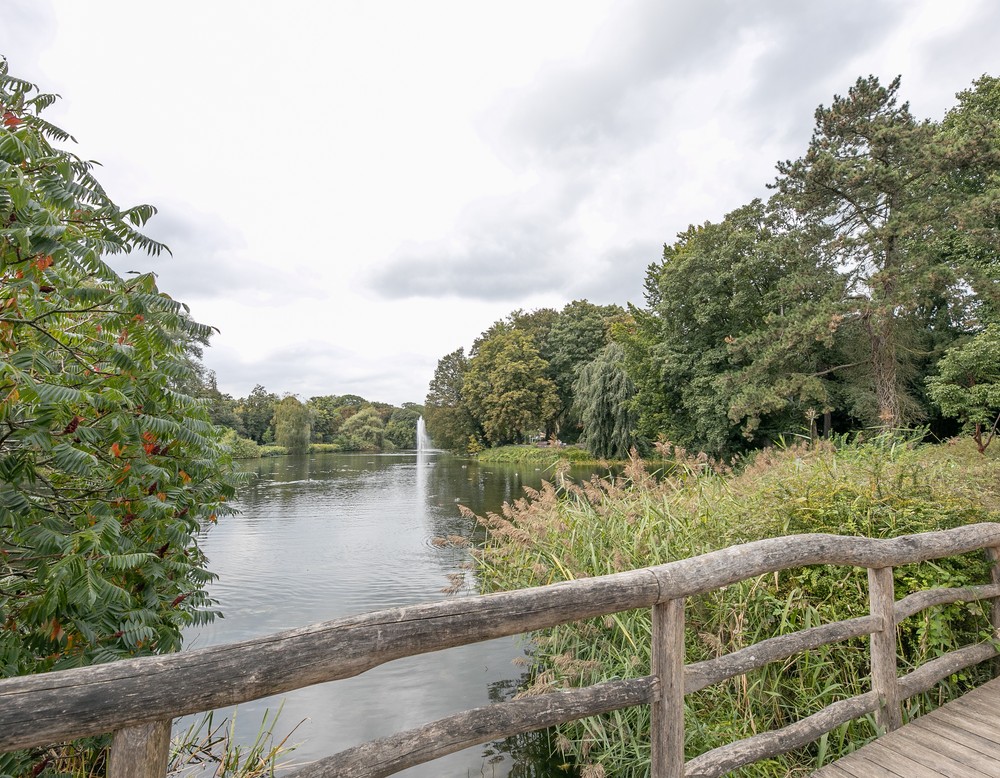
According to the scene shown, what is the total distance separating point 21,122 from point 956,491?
5649 mm

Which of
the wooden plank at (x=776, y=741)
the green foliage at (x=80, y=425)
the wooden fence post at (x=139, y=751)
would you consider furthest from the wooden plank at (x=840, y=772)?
the green foliage at (x=80, y=425)

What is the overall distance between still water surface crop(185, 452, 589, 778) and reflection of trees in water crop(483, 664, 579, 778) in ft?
0.08

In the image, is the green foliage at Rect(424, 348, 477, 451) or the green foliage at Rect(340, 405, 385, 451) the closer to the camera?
the green foliage at Rect(424, 348, 477, 451)

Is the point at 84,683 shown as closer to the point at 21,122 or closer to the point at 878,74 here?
the point at 21,122

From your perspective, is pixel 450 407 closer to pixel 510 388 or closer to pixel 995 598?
pixel 510 388

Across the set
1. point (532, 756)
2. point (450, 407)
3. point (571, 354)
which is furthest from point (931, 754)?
point (450, 407)

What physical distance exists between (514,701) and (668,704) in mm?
593

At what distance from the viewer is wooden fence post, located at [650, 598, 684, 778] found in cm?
185

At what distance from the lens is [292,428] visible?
5066cm

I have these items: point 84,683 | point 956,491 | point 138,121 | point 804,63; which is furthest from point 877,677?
point 804,63

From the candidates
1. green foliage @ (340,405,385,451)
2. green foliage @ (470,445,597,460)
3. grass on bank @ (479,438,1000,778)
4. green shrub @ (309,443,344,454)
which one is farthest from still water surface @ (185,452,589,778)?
green foliage @ (340,405,385,451)

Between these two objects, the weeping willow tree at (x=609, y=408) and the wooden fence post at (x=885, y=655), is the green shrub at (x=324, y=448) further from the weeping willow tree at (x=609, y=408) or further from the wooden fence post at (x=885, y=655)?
the wooden fence post at (x=885, y=655)

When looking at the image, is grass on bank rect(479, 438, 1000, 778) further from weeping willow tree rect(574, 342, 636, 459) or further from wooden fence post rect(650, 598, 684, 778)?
weeping willow tree rect(574, 342, 636, 459)

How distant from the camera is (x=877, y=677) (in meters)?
2.45
